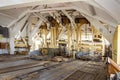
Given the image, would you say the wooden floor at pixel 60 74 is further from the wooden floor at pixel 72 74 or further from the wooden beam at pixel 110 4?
the wooden beam at pixel 110 4

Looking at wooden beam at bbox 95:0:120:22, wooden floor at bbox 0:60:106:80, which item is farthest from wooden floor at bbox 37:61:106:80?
wooden beam at bbox 95:0:120:22

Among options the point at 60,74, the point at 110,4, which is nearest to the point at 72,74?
the point at 60,74

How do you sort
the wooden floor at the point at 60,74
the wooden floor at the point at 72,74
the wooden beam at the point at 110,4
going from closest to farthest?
the wooden beam at the point at 110,4 < the wooden floor at the point at 60,74 < the wooden floor at the point at 72,74

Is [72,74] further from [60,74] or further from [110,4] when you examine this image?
[110,4]

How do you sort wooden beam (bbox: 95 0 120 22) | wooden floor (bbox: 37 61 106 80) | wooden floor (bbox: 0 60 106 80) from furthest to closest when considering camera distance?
1. wooden floor (bbox: 37 61 106 80)
2. wooden floor (bbox: 0 60 106 80)
3. wooden beam (bbox: 95 0 120 22)

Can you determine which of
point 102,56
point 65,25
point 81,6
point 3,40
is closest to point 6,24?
point 3,40

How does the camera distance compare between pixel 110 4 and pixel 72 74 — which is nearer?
pixel 110 4

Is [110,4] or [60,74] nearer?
[110,4]

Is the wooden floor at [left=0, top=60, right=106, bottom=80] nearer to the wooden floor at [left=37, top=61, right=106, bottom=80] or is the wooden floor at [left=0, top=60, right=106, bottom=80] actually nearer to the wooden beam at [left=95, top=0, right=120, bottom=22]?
the wooden floor at [left=37, top=61, right=106, bottom=80]

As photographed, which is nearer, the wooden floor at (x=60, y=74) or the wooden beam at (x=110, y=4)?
the wooden beam at (x=110, y=4)

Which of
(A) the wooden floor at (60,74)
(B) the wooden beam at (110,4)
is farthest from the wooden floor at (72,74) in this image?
(B) the wooden beam at (110,4)

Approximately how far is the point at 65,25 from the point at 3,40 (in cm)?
405

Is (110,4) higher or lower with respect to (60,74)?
higher

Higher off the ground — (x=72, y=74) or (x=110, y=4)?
(x=110, y=4)
